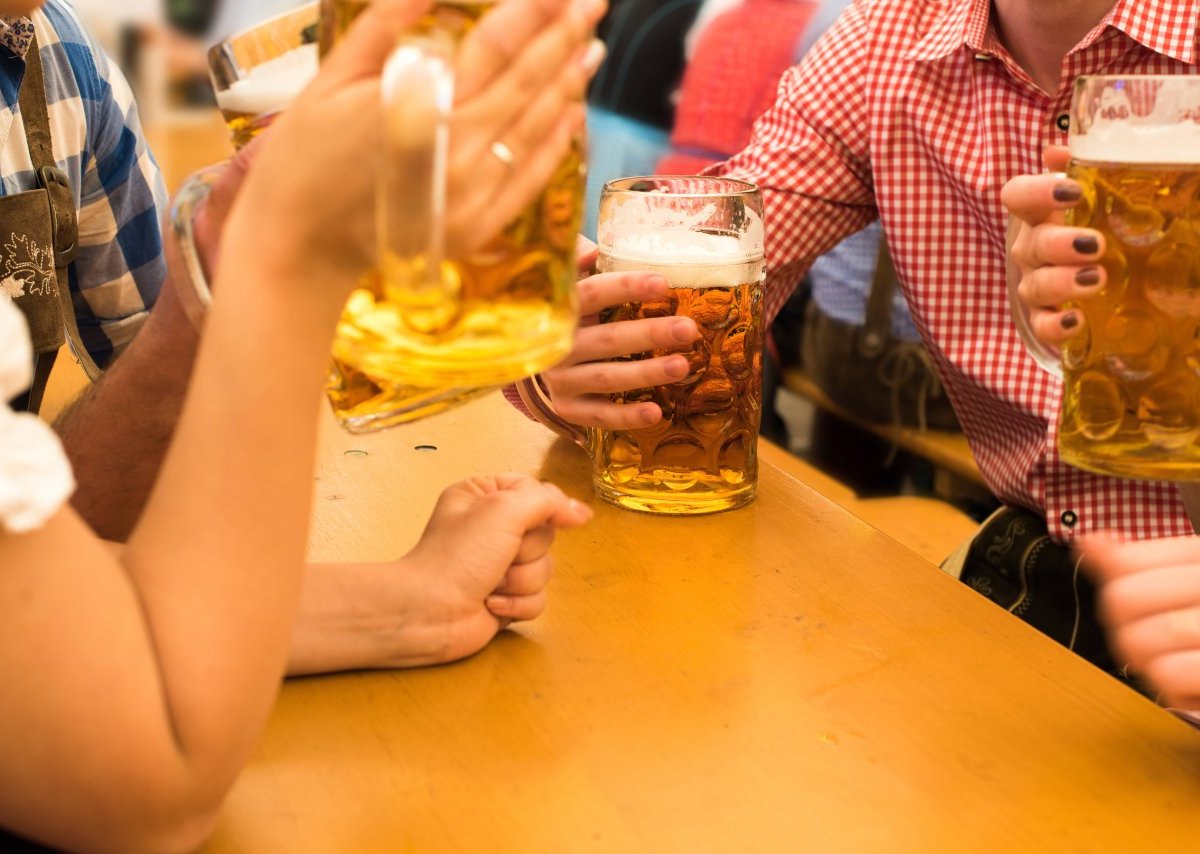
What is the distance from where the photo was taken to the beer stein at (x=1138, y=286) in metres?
0.83

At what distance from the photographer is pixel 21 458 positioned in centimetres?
59

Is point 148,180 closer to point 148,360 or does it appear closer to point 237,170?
point 148,360

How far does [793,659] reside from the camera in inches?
34.9

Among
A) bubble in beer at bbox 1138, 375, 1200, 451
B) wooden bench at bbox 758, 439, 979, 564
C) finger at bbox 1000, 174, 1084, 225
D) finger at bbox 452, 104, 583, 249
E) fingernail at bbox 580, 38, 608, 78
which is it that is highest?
fingernail at bbox 580, 38, 608, 78

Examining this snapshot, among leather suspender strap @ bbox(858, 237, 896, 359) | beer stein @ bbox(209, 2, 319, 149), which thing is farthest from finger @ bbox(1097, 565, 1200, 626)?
leather suspender strap @ bbox(858, 237, 896, 359)

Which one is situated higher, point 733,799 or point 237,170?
point 237,170

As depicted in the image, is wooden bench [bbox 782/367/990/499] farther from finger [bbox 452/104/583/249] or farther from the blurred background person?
finger [bbox 452/104/583/249]

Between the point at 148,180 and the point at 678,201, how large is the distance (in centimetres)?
78

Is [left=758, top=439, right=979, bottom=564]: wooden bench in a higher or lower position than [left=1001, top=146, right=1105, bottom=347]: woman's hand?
lower

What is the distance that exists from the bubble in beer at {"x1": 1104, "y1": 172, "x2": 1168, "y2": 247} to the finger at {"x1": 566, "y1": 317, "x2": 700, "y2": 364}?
13.4 inches

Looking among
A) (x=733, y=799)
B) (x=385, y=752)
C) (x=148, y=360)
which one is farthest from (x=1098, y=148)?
(x=148, y=360)

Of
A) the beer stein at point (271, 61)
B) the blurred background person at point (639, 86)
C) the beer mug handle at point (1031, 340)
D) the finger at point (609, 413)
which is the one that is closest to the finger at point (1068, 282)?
the beer mug handle at point (1031, 340)

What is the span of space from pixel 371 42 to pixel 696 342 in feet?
1.82

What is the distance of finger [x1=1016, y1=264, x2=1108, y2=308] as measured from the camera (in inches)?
34.9
